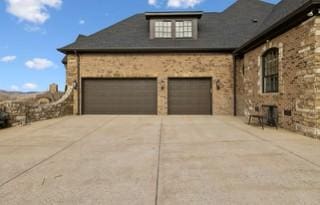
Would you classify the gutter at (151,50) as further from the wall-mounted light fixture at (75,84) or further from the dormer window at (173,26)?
the wall-mounted light fixture at (75,84)

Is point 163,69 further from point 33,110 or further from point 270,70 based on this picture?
point 33,110

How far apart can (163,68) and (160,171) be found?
10949mm

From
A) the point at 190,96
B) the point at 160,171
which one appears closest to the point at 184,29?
the point at 190,96

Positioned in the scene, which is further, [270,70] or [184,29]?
[184,29]

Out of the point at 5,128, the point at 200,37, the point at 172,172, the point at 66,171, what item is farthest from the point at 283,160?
the point at 200,37

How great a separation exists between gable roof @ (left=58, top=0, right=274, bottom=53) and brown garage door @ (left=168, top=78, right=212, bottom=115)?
1.95 meters

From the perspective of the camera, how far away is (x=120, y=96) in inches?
588

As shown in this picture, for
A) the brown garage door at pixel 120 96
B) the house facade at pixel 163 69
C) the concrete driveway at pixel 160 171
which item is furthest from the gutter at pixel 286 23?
the brown garage door at pixel 120 96

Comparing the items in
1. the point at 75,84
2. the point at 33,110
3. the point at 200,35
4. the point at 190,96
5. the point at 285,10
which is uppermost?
the point at 200,35

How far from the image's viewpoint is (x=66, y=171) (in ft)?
14.1

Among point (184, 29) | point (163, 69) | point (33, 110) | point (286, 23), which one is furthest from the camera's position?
point (184, 29)

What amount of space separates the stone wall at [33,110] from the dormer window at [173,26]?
6.45 m

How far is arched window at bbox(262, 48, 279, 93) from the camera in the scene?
975 centimetres

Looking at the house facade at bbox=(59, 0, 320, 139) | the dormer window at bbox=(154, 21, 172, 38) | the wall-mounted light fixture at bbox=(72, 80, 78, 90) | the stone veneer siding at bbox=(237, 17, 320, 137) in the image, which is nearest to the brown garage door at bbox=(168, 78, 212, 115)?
the house facade at bbox=(59, 0, 320, 139)
